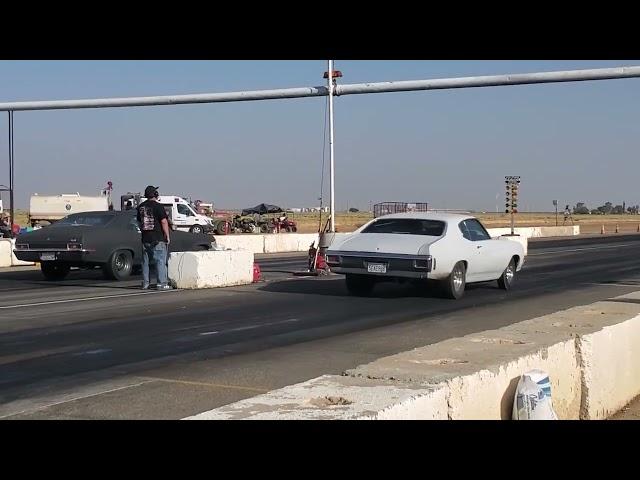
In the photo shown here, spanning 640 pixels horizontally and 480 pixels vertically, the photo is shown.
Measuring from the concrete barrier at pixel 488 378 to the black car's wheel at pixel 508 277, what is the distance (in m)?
8.24

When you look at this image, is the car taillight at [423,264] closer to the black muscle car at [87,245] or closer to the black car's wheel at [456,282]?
the black car's wheel at [456,282]

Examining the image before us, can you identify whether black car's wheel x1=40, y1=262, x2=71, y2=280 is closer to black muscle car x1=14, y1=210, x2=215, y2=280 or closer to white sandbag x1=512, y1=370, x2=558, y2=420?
black muscle car x1=14, y1=210, x2=215, y2=280

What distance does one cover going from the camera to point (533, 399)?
5.45 meters

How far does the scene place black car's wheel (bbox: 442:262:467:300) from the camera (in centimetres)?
1454

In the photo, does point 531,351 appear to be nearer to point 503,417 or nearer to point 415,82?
point 503,417

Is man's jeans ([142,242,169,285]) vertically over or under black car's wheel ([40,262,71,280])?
over

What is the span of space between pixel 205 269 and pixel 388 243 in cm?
399

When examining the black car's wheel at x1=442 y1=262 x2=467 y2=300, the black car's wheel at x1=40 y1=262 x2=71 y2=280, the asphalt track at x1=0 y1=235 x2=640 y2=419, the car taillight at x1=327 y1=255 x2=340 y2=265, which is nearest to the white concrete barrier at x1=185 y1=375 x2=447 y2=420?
the asphalt track at x1=0 y1=235 x2=640 y2=419

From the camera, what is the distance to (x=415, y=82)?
75.2ft

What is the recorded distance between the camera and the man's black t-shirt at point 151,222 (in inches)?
613
